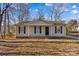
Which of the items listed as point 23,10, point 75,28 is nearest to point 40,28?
point 23,10

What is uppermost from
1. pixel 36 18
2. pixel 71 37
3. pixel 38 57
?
pixel 36 18

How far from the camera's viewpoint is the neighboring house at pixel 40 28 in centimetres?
557

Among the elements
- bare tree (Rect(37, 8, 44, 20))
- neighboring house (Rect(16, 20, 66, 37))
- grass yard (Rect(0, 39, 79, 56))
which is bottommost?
grass yard (Rect(0, 39, 79, 56))

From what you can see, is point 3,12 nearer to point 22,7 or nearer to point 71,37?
point 22,7

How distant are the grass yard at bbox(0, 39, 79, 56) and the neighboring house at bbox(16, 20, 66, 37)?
11 centimetres

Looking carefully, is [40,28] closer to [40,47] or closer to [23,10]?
[40,47]

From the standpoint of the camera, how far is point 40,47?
5.58 meters

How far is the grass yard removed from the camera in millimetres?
5562

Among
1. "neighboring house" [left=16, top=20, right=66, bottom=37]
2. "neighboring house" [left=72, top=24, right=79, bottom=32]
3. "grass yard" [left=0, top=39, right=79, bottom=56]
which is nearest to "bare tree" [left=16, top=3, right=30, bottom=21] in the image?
"neighboring house" [left=16, top=20, right=66, bottom=37]

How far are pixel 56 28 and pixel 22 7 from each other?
71cm

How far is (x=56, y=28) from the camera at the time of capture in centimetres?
558

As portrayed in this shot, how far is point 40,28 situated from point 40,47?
34 cm

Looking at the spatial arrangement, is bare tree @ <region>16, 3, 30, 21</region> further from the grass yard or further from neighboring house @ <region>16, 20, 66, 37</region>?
the grass yard

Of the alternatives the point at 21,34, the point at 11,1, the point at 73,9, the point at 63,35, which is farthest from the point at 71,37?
the point at 11,1
